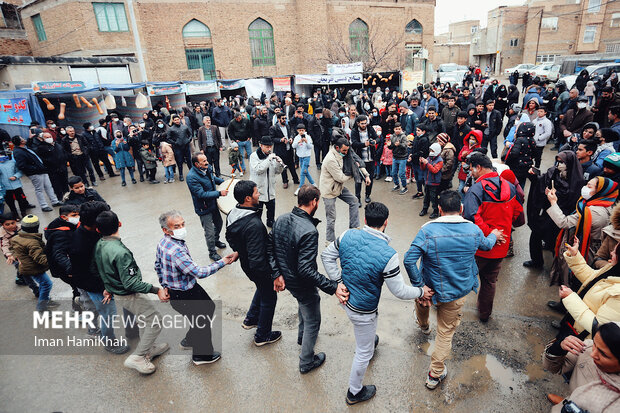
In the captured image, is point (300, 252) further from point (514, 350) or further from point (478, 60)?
point (478, 60)

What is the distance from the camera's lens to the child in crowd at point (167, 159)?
911 centimetres

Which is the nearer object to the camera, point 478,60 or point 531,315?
point 531,315

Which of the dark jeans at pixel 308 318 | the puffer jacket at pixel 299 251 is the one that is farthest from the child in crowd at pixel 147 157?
the dark jeans at pixel 308 318

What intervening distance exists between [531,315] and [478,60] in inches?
2068

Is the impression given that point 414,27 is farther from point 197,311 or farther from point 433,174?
point 197,311

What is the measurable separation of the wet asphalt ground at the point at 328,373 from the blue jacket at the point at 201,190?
152 cm

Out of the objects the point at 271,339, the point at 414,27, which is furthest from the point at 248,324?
the point at 414,27

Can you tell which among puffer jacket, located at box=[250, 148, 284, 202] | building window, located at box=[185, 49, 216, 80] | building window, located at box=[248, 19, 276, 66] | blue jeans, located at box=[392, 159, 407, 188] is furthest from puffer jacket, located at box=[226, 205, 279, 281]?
building window, located at box=[248, 19, 276, 66]

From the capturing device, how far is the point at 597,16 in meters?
34.8

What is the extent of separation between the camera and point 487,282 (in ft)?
11.9

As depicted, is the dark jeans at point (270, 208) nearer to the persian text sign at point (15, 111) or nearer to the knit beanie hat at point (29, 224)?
the knit beanie hat at point (29, 224)

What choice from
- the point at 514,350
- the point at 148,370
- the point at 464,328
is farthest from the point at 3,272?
the point at 514,350

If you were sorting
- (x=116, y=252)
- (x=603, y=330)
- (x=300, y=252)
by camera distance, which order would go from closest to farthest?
(x=603, y=330) → (x=300, y=252) → (x=116, y=252)

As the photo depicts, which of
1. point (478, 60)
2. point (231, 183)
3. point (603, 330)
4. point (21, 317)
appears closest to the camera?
point (603, 330)
